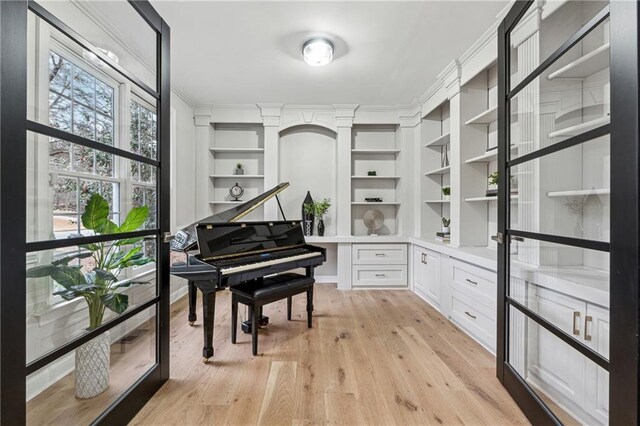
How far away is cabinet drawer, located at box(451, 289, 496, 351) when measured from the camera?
2246 millimetres

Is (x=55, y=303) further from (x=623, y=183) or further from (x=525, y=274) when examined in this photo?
(x=525, y=274)

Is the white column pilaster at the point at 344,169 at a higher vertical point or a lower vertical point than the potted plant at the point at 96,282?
higher

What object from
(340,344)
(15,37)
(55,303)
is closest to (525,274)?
(340,344)

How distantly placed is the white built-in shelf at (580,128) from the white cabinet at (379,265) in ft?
8.91

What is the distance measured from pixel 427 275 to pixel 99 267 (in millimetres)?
3233

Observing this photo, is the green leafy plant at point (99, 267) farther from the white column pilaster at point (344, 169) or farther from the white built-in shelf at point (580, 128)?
the white column pilaster at point (344, 169)

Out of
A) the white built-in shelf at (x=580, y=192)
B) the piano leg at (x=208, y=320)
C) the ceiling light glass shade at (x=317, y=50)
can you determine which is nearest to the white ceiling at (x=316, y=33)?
the ceiling light glass shade at (x=317, y=50)

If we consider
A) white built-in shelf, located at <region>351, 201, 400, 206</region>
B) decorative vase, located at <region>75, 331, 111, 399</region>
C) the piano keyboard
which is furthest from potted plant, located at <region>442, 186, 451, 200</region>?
decorative vase, located at <region>75, 331, 111, 399</region>

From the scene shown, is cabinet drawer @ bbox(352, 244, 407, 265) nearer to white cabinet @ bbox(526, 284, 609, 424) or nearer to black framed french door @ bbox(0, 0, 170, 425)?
white cabinet @ bbox(526, 284, 609, 424)

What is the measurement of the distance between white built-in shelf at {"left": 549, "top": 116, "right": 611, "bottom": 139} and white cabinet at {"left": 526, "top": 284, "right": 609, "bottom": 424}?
2.45ft

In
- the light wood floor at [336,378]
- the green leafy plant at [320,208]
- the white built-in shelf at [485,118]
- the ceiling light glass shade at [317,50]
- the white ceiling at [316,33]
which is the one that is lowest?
the light wood floor at [336,378]

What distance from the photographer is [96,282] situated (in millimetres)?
1339

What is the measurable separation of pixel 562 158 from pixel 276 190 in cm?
235

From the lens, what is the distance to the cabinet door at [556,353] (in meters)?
1.24
